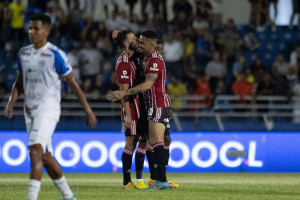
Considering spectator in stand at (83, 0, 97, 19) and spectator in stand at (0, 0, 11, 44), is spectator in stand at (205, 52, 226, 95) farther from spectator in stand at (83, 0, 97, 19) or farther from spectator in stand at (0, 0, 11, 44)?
spectator in stand at (0, 0, 11, 44)

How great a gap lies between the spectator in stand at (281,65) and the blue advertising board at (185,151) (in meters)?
3.84

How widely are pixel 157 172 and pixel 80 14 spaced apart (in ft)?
38.8

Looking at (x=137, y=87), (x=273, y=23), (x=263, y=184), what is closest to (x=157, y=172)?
(x=137, y=87)

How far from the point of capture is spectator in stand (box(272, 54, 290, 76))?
67.3ft

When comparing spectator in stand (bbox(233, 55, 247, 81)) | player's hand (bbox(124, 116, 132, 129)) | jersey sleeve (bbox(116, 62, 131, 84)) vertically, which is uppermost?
jersey sleeve (bbox(116, 62, 131, 84))

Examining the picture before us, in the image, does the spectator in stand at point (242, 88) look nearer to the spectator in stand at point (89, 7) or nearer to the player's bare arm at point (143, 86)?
the spectator in stand at point (89, 7)

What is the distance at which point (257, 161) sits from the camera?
17.1 metres

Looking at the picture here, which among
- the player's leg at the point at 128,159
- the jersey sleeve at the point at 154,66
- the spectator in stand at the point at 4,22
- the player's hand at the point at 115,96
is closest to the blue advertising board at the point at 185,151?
the spectator in stand at the point at 4,22

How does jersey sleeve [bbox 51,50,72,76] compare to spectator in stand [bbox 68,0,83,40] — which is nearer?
jersey sleeve [bbox 51,50,72,76]

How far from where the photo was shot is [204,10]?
73.6 feet

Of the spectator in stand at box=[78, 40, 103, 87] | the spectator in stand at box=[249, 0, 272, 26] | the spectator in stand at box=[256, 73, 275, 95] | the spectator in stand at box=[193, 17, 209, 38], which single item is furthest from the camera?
the spectator in stand at box=[249, 0, 272, 26]

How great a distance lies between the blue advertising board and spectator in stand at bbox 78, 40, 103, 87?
3.23 m

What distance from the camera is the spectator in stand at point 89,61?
772 inches

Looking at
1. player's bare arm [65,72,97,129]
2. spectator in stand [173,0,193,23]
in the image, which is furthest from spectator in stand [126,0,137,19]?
player's bare arm [65,72,97,129]
